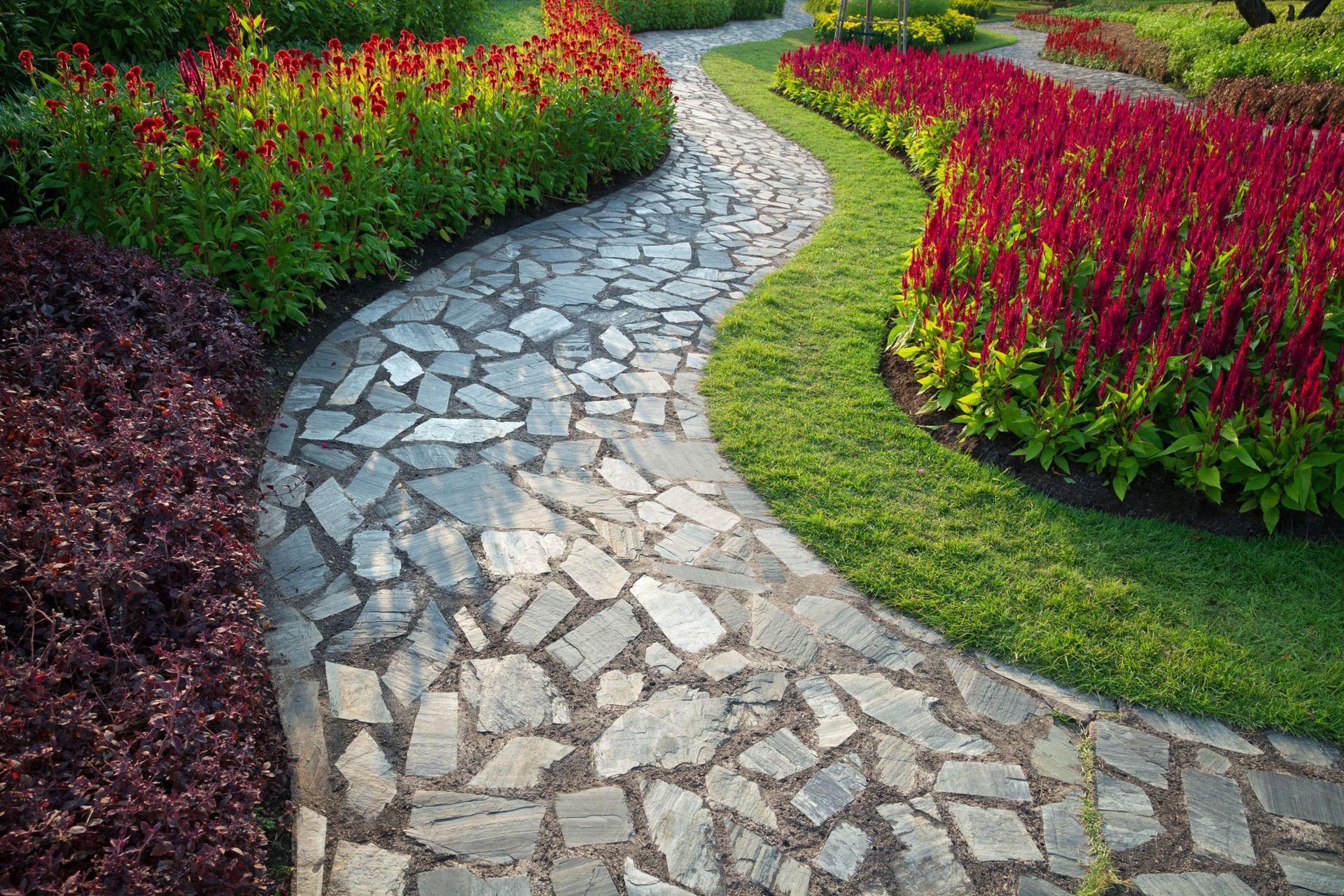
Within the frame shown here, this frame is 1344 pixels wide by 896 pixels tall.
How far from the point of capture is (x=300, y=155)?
5070mm

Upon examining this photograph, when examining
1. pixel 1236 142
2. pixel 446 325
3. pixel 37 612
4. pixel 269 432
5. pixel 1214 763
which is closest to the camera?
pixel 37 612

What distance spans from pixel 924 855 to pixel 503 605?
5.62 feet

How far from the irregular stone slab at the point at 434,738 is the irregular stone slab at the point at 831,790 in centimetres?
110

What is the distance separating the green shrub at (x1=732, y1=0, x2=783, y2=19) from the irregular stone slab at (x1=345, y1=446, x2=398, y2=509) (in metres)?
23.0

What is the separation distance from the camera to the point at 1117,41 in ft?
58.9

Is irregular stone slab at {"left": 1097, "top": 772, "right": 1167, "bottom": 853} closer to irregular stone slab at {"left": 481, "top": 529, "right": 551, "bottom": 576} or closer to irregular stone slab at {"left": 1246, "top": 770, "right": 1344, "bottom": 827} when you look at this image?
irregular stone slab at {"left": 1246, "top": 770, "right": 1344, "bottom": 827}

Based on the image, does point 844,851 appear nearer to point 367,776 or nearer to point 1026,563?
point 367,776

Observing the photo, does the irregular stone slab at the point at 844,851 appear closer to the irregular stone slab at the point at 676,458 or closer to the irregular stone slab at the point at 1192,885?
the irregular stone slab at the point at 1192,885

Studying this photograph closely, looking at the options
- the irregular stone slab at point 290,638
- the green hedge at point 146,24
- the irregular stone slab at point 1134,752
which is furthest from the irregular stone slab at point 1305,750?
the green hedge at point 146,24

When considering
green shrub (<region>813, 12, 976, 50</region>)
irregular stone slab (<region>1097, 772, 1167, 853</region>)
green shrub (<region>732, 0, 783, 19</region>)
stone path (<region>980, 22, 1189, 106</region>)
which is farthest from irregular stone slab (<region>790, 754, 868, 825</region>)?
green shrub (<region>732, 0, 783, 19</region>)

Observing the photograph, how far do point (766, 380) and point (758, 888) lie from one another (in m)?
3.11

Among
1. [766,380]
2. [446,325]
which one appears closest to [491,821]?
[766,380]

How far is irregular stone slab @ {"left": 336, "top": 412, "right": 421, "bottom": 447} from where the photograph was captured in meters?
4.14

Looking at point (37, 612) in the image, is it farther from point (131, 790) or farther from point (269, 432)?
point (269, 432)
